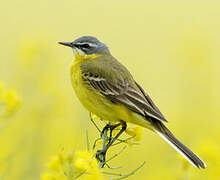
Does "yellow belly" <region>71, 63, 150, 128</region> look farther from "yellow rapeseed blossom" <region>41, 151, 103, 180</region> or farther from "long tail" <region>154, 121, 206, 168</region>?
"yellow rapeseed blossom" <region>41, 151, 103, 180</region>

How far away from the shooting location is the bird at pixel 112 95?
17.4 ft

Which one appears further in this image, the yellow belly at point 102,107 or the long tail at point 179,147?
the yellow belly at point 102,107

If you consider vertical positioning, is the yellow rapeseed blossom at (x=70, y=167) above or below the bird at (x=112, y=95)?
below

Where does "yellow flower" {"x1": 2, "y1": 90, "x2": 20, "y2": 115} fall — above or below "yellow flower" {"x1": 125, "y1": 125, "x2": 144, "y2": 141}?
above

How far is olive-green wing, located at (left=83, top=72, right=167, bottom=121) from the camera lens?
5.34m

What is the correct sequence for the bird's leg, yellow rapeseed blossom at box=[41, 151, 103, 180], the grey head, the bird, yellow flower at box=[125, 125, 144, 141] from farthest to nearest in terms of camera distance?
1. the grey head
2. the bird
3. yellow flower at box=[125, 125, 144, 141]
4. the bird's leg
5. yellow rapeseed blossom at box=[41, 151, 103, 180]

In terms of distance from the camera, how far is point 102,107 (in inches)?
215

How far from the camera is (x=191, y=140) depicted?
9352mm

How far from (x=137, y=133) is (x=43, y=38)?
17.5 ft

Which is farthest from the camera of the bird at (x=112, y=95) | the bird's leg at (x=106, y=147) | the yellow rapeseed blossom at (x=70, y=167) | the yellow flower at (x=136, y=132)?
the bird at (x=112, y=95)

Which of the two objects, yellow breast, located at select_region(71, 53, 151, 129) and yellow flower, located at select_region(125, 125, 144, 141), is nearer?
yellow flower, located at select_region(125, 125, 144, 141)

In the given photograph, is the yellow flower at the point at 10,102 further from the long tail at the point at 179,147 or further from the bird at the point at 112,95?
the long tail at the point at 179,147

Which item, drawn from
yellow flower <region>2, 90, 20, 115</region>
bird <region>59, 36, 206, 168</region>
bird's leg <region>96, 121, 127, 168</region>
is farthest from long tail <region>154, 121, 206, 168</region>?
yellow flower <region>2, 90, 20, 115</region>

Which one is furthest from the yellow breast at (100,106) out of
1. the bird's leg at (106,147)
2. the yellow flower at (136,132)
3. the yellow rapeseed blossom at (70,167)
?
the yellow rapeseed blossom at (70,167)
